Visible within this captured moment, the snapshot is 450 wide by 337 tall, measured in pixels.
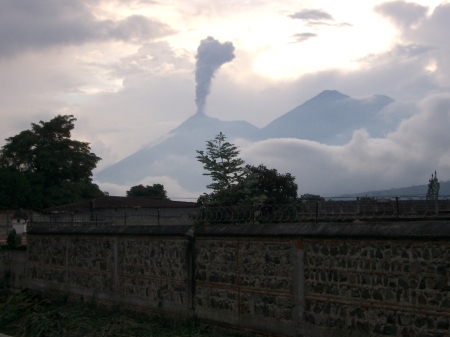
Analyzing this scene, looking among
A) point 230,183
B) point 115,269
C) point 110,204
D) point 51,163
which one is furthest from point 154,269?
point 51,163

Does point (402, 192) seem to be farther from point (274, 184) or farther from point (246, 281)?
point (246, 281)

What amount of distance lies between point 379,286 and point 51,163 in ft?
192

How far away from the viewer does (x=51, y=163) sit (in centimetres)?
6162

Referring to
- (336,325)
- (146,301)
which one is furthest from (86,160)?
(336,325)

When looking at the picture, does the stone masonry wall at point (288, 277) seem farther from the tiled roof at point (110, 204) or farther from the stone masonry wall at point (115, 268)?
the tiled roof at point (110, 204)

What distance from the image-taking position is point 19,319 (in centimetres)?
1351

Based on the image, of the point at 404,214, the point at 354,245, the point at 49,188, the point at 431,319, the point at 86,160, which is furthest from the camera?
the point at 86,160

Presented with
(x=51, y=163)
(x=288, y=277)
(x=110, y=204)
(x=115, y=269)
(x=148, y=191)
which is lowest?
(x=115, y=269)

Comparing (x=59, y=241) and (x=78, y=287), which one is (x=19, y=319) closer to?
(x=78, y=287)

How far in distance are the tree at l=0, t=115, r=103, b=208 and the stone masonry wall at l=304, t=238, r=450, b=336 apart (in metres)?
54.1

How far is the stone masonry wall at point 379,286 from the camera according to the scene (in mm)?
7184

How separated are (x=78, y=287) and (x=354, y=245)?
30.3 ft

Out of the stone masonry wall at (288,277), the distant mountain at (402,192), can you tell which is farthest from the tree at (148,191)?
the stone masonry wall at (288,277)

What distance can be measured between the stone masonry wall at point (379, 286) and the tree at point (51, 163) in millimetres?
54142
